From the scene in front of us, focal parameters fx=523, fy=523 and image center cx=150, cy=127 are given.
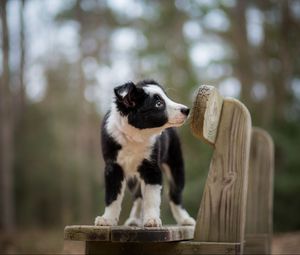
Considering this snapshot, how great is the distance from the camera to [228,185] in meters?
3.98

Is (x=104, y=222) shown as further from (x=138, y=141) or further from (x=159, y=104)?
(x=159, y=104)

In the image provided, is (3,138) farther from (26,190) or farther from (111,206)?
(111,206)

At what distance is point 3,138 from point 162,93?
12355 mm

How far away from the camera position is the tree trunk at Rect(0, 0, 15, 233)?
1552 centimetres

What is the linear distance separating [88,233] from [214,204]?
0.98 metres

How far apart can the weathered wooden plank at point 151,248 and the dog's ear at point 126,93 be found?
1.11 m

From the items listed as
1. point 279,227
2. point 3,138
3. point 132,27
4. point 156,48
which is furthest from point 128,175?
point 132,27

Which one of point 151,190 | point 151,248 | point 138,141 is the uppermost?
point 138,141

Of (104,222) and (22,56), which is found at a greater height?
(22,56)

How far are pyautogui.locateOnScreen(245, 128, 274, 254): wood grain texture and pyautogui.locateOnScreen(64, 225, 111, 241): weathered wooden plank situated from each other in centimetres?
246

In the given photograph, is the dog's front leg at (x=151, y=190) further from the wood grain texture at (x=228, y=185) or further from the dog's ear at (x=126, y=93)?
the dog's ear at (x=126, y=93)

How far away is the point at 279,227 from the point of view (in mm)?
12055

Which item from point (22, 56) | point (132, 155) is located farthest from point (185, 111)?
point (22, 56)

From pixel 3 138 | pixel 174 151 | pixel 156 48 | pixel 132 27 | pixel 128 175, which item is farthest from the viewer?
pixel 132 27
